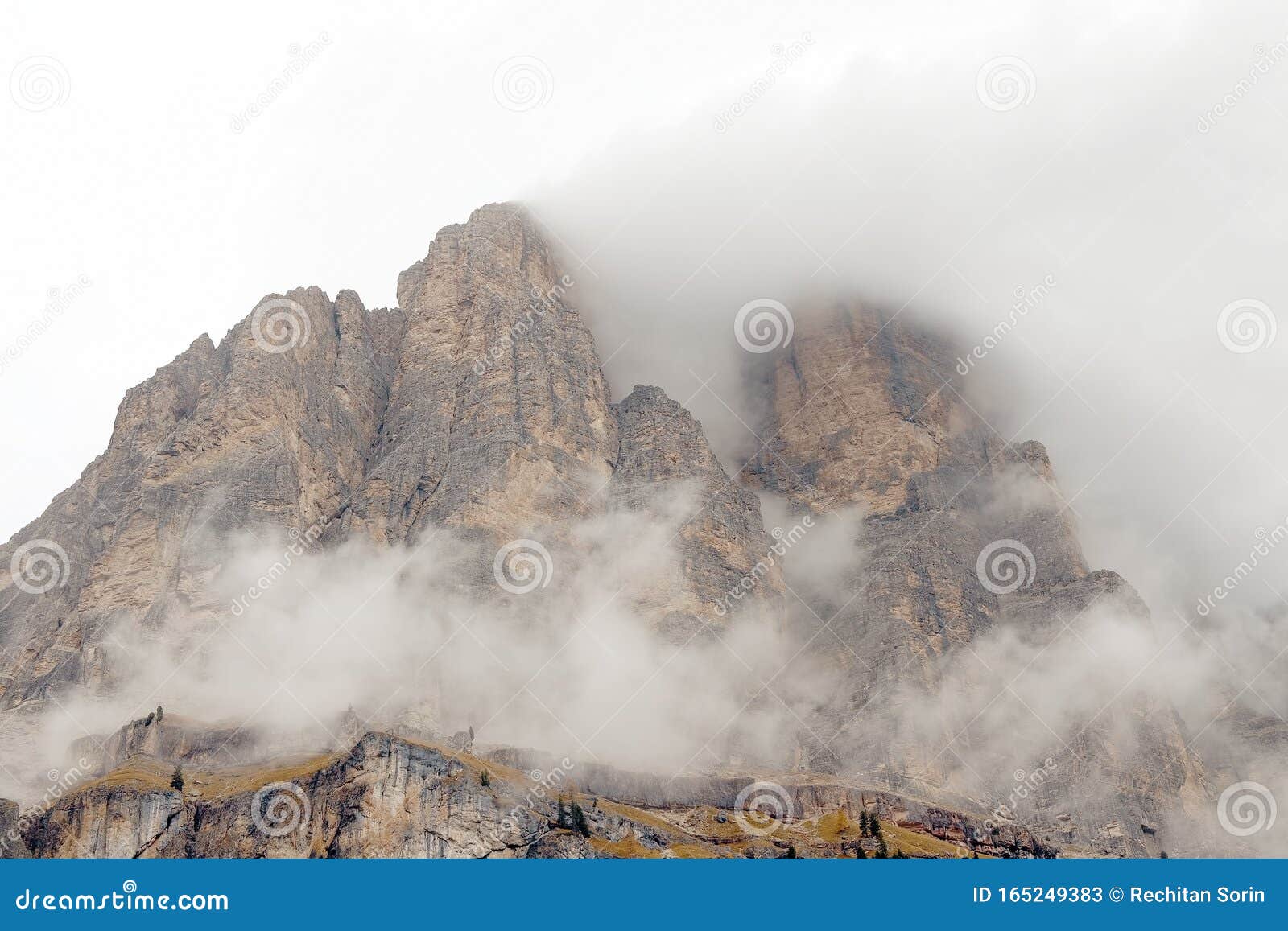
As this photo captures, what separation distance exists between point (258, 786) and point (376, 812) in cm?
2091

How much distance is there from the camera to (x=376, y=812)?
18675 centimetres

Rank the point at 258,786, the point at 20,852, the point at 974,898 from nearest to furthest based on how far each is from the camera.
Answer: the point at 974,898 → the point at 20,852 → the point at 258,786

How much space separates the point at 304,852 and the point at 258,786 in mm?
14680

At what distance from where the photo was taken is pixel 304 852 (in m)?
187

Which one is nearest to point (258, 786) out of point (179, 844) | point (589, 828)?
point (179, 844)

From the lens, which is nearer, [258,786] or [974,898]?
[974,898]

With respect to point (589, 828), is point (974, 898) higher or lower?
lower

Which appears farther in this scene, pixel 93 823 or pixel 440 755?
pixel 440 755

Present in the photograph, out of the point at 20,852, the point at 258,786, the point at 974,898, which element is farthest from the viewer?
the point at 258,786

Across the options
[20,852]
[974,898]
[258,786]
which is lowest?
A: [974,898]

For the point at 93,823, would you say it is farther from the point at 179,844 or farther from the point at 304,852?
the point at 304,852

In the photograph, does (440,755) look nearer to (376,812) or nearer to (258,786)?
(376,812)

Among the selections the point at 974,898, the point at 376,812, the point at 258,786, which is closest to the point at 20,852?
the point at 258,786

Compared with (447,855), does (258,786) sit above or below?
above
